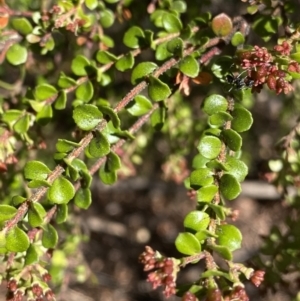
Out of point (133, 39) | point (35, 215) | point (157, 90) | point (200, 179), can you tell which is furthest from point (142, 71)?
point (35, 215)

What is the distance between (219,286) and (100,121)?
0.40 metres

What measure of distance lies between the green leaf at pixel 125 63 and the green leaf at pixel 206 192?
391mm

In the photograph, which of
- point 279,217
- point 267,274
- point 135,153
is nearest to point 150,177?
point 279,217

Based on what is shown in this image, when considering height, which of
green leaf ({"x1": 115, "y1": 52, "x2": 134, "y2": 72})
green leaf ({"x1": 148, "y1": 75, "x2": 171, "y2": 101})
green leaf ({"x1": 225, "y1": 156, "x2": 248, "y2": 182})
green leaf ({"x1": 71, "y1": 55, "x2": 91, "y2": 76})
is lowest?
green leaf ({"x1": 71, "y1": 55, "x2": 91, "y2": 76})

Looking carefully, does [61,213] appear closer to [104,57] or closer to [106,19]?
[104,57]

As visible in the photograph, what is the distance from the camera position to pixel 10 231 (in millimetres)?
1021

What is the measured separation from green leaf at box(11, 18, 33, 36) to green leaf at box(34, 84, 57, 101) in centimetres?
17

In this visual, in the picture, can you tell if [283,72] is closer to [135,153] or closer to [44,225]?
[44,225]

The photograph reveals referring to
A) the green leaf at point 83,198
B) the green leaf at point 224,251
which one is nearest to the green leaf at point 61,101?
the green leaf at point 83,198

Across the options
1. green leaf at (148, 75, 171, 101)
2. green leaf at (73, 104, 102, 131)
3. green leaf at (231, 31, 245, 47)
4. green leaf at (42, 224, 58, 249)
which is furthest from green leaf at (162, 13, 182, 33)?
green leaf at (42, 224, 58, 249)

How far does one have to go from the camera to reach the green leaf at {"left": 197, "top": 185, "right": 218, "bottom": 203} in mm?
1030

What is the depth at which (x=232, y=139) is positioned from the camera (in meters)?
1.07

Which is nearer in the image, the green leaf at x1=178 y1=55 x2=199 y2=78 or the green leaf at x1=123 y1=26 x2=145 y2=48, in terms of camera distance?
the green leaf at x1=178 y1=55 x2=199 y2=78

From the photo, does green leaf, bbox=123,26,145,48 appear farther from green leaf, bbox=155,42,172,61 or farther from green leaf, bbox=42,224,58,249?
green leaf, bbox=42,224,58,249
